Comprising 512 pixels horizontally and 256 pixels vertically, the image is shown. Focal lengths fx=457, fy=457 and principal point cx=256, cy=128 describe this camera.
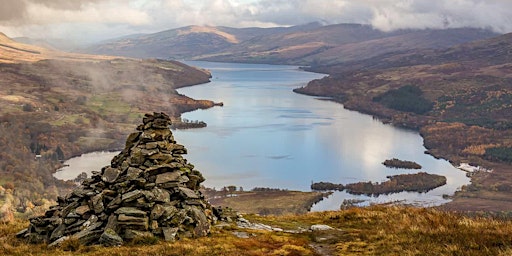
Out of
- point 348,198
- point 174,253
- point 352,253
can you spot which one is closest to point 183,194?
point 174,253

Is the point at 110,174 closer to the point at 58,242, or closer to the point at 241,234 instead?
the point at 58,242

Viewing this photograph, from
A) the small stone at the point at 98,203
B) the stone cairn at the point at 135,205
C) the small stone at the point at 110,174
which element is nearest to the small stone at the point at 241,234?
the stone cairn at the point at 135,205

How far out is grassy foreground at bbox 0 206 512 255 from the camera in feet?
71.8

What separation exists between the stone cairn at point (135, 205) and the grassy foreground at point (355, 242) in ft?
3.34

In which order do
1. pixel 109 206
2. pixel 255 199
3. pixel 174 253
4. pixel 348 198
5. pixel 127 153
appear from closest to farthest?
pixel 174 253, pixel 109 206, pixel 127 153, pixel 255 199, pixel 348 198

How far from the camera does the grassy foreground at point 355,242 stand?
71.8ft

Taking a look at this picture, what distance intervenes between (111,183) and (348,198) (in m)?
168

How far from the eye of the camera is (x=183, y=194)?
2808cm

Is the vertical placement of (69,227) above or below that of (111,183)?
below

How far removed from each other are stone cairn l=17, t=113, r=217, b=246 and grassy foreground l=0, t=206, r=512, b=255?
102 cm

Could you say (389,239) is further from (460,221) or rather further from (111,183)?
(111,183)

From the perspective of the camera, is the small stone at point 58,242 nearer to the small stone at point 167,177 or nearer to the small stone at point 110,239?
the small stone at point 110,239

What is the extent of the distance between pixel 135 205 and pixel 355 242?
496 inches

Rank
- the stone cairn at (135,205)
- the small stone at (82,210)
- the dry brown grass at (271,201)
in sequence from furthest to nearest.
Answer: the dry brown grass at (271,201) < the small stone at (82,210) < the stone cairn at (135,205)
